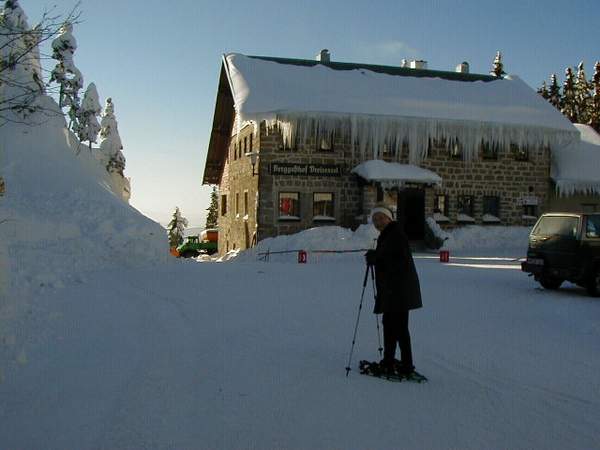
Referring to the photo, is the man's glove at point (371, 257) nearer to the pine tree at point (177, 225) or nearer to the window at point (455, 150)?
the window at point (455, 150)

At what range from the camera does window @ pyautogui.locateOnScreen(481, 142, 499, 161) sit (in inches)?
1083

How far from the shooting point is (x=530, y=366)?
20.4 ft

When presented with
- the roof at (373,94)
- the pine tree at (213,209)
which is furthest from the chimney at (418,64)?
the pine tree at (213,209)

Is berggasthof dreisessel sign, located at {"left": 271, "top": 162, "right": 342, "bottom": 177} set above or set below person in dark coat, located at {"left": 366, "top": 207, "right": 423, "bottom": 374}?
above

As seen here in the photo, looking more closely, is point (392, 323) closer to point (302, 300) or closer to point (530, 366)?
point (530, 366)

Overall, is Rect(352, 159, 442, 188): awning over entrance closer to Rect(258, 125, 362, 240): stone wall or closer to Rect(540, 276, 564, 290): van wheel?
Rect(258, 125, 362, 240): stone wall

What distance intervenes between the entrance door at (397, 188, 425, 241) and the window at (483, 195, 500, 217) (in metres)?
3.55

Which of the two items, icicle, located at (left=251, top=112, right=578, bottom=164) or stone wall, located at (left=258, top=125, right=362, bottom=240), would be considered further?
stone wall, located at (left=258, top=125, right=362, bottom=240)

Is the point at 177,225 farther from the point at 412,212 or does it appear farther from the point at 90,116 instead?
the point at 412,212

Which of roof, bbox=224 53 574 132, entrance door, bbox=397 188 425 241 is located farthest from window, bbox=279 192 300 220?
entrance door, bbox=397 188 425 241

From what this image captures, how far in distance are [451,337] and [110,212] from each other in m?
13.0

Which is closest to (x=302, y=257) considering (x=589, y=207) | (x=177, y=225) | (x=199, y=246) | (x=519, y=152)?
(x=519, y=152)

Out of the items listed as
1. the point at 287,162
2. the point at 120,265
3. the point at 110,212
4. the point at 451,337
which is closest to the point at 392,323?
the point at 451,337

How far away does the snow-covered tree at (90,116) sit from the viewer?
34.6 meters
